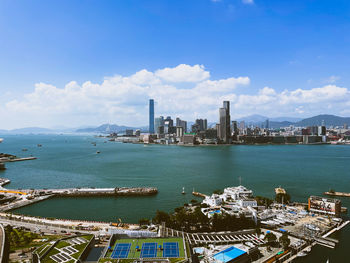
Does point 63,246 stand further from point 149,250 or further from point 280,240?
point 280,240

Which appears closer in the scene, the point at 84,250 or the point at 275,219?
the point at 84,250

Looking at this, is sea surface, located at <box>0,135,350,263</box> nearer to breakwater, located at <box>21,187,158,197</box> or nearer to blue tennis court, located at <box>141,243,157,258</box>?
breakwater, located at <box>21,187,158,197</box>

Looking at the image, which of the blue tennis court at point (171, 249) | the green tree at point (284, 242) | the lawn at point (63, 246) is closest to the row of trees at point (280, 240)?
the green tree at point (284, 242)

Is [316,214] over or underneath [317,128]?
underneath

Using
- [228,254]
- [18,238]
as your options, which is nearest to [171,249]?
[228,254]

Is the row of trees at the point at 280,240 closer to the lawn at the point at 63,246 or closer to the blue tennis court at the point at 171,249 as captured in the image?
the blue tennis court at the point at 171,249

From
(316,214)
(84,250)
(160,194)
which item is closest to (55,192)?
(160,194)

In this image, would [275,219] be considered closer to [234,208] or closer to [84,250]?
[234,208]
